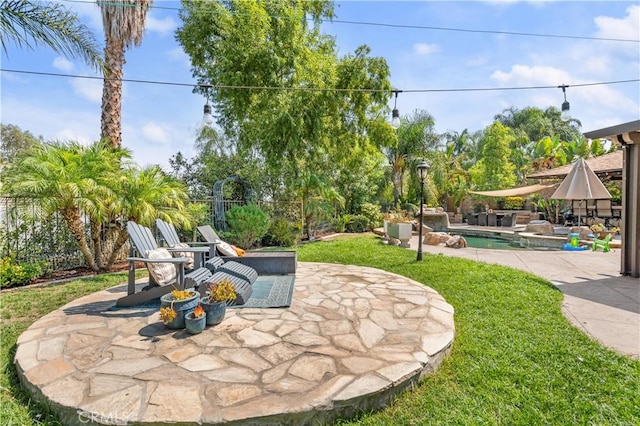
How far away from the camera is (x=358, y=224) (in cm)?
1511

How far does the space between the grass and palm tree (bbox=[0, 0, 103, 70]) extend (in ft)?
12.3

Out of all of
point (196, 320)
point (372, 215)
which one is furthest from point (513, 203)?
point (196, 320)

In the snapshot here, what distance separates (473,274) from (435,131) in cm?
1677

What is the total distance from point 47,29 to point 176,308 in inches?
180

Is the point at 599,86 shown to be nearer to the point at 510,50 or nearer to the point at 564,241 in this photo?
the point at 510,50

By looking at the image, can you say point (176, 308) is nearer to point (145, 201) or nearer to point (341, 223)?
point (145, 201)

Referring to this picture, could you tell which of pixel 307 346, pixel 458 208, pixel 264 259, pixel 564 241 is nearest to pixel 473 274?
pixel 264 259

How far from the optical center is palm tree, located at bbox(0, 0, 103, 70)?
14.4 feet

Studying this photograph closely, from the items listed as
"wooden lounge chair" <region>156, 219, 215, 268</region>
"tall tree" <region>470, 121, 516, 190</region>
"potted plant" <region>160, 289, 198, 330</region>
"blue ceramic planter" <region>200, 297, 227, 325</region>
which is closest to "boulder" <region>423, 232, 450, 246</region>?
"wooden lounge chair" <region>156, 219, 215, 268</region>

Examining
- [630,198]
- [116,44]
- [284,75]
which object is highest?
[116,44]

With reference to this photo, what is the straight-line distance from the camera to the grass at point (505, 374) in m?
2.29

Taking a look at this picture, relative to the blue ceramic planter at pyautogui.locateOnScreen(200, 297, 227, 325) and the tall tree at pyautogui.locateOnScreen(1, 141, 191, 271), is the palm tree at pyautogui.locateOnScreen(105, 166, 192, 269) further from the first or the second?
the blue ceramic planter at pyautogui.locateOnScreen(200, 297, 227, 325)

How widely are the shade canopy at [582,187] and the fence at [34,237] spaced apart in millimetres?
12229

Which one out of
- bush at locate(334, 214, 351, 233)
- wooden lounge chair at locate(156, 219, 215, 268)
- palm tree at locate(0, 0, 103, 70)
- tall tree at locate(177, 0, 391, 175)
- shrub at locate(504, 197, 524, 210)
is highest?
tall tree at locate(177, 0, 391, 175)
